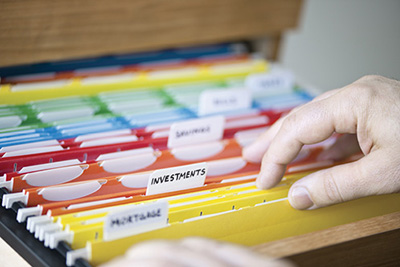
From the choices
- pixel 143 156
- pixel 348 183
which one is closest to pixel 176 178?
pixel 143 156

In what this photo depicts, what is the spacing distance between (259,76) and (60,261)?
26.7 inches

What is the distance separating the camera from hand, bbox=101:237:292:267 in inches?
17.3

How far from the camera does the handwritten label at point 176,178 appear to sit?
0.71 m

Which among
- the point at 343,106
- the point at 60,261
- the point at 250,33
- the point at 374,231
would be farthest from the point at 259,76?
the point at 60,261

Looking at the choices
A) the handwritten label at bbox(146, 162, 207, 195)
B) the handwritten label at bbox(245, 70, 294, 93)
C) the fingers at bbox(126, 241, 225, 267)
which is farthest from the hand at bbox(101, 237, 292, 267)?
the handwritten label at bbox(245, 70, 294, 93)

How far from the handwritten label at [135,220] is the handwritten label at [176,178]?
0.08 m

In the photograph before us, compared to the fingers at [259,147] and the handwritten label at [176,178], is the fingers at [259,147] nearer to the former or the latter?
the fingers at [259,147]

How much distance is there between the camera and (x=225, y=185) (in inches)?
30.7

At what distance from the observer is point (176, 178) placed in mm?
725

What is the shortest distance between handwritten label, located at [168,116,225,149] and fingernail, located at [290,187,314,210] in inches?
9.5

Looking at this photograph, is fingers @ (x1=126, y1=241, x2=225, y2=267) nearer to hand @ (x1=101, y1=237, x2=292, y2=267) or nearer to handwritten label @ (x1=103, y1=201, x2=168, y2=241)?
hand @ (x1=101, y1=237, x2=292, y2=267)

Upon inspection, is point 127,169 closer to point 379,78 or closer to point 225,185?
point 225,185

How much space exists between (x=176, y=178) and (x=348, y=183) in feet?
0.77

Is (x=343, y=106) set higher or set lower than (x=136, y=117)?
higher
